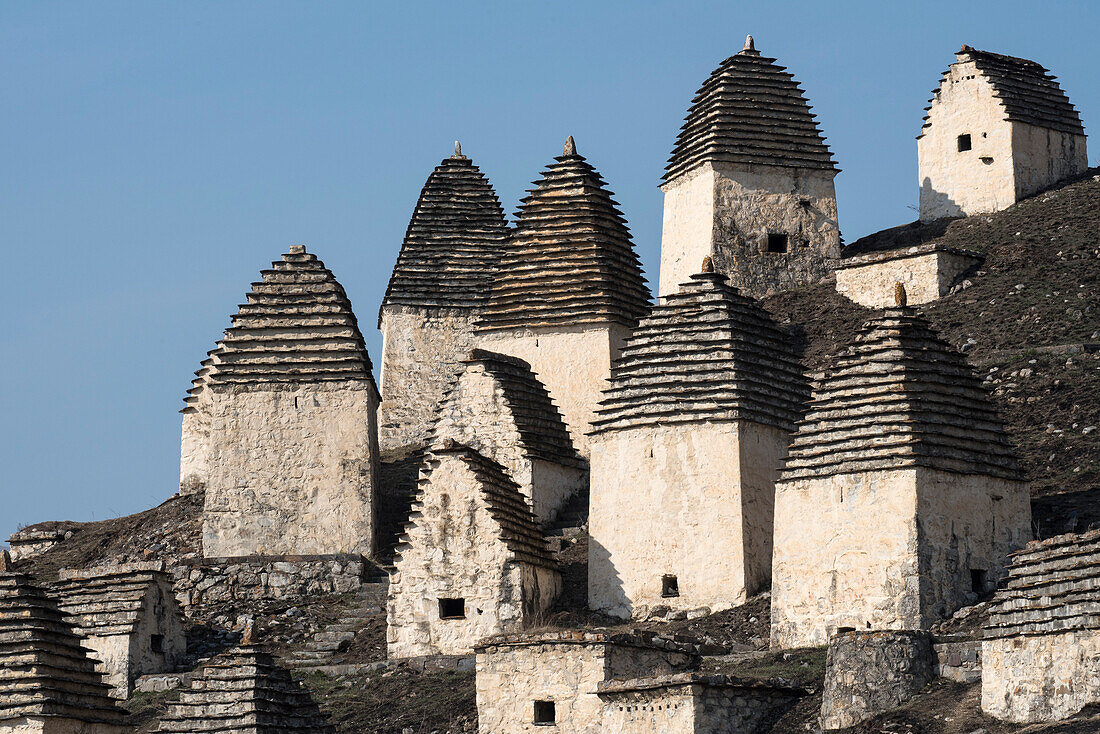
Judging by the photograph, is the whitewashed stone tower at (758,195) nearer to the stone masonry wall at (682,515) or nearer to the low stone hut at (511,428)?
the low stone hut at (511,428)

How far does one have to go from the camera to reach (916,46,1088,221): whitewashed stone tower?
2099 inches

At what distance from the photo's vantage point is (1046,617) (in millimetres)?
25781

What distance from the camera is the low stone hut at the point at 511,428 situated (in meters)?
41.2

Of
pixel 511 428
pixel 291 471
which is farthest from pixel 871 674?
pixel 291 471

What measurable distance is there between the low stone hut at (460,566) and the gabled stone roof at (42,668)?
250 inches

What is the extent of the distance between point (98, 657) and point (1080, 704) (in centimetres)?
1860

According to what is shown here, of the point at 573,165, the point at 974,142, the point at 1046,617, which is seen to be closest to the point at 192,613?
the point at 573,165

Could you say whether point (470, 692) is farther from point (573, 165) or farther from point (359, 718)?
point (573, 165)

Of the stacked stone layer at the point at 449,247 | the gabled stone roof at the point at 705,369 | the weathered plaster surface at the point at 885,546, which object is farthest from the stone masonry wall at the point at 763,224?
the weathered plaster surface at the point at 885,546

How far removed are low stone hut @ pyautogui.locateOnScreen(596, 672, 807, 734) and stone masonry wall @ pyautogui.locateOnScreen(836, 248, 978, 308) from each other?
62.4 feet

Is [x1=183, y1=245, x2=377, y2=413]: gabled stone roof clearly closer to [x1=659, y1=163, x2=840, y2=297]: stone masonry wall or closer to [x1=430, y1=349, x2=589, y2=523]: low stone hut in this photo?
[x1=430, y1=349, x2=589, y2=523]: low stone hut

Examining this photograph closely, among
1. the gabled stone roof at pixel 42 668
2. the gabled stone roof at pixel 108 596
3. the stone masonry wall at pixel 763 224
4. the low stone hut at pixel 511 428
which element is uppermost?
the stone masonry wall at pixel 763 224

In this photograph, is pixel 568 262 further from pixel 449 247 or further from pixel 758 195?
pixel 449 247

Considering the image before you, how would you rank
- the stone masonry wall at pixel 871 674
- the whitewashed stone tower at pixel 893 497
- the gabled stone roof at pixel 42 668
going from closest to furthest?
the stone masonry wall at pixel 871 674 → the gabled stone roof at pixel 42 668 → the whitewashed stone tower at pixel 893 497
